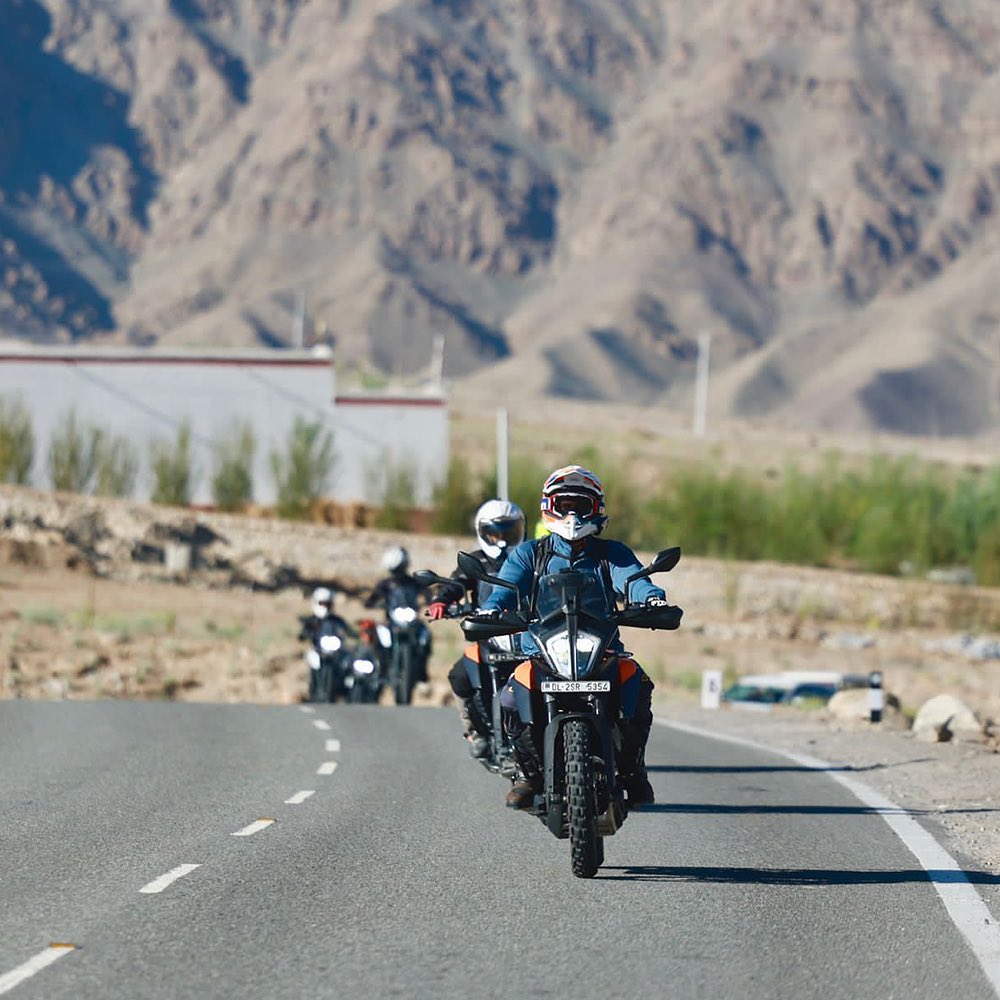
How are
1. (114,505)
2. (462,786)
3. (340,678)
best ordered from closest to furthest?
1. (462,786)
2. (340,678)
3. (114,505)

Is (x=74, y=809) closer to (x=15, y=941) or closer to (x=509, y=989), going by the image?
(x=15, y=941)

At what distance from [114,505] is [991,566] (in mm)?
30512

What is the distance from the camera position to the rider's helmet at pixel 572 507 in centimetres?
1041

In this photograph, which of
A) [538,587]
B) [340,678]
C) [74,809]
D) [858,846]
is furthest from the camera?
[340,678]

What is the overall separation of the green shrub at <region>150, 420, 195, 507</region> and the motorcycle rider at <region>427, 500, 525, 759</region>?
5787 centimetres

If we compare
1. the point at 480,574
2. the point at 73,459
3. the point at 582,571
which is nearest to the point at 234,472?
the point at 73,459

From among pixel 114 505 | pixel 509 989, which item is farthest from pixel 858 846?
pixel 114 505

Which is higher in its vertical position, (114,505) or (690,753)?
(114,505)

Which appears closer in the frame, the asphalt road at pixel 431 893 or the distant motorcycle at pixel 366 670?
the asphalt road at pixel 431 893

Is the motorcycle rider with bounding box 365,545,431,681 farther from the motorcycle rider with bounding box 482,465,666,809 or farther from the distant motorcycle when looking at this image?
the motorcycle rider with bounding box 482,465,666,809

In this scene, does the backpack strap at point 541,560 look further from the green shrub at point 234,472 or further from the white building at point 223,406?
the green shrub at point 234,472

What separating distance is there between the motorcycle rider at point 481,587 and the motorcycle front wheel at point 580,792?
12.1 feet

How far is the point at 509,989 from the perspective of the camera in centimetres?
725

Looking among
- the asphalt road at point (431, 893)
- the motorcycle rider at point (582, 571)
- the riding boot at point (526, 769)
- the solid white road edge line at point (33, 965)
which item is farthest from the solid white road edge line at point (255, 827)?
the solid white road edge line at point (33, 965)
